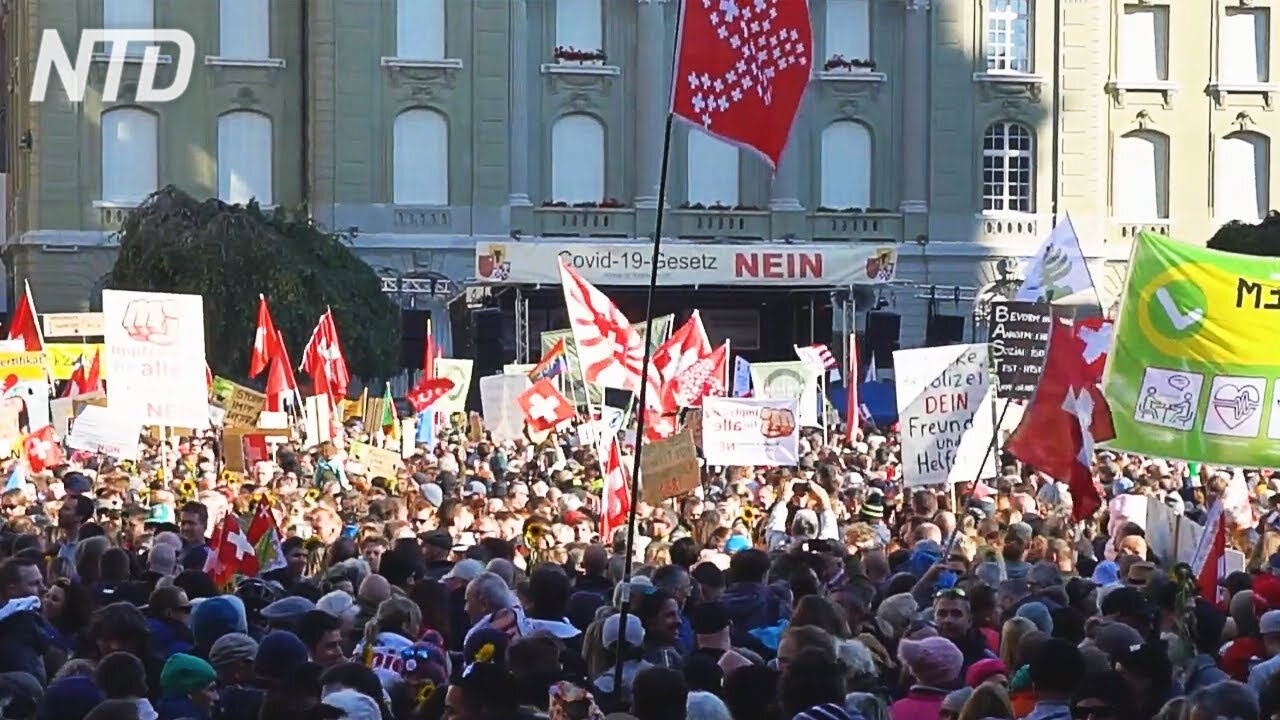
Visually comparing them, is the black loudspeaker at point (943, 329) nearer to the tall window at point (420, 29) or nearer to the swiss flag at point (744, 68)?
the tall window at point (420, 29)

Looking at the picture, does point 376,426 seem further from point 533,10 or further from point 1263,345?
point 533,10

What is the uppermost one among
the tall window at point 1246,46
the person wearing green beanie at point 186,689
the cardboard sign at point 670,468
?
the tall window at point 1246,46

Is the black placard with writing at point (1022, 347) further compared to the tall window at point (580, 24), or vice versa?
the tall window at point (580, 24)

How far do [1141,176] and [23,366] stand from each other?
114 feet

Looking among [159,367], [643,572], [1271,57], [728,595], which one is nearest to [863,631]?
[728,595]

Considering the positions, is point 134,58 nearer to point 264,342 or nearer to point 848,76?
point 848,76

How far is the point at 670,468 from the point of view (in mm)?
16984

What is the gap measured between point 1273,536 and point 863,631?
4.82 metres

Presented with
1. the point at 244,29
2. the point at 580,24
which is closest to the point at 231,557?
the point at 244,29

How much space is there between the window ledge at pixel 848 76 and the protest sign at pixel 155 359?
33.0 m

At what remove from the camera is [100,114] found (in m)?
50.7

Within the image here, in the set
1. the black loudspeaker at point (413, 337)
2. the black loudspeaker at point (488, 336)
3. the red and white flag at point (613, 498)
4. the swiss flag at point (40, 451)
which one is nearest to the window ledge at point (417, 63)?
the black loudspeaker at point (413, 337)

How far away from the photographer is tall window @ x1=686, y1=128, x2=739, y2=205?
5238 centimetres

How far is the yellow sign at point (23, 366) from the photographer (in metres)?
23.0
